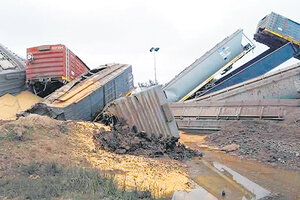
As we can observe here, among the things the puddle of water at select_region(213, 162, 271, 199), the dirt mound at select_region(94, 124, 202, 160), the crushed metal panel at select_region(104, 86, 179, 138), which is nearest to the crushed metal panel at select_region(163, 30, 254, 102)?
the crushed metal panel at select_region(104, 86, 179, 138)

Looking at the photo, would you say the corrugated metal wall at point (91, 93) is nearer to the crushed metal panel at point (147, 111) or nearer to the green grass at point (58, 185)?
the crushed metal panel at point (147, 111)

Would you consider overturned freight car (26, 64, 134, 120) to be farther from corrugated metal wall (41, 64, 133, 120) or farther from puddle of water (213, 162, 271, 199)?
puddle of water (213, 162, 271, 199)

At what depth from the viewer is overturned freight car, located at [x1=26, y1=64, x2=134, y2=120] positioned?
28.8 feet

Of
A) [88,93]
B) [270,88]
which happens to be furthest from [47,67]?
[270,88]

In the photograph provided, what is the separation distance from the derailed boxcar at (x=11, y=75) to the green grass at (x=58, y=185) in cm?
627

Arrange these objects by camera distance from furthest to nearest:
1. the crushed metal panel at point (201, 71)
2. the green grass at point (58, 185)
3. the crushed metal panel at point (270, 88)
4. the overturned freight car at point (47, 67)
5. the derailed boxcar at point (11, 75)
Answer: the crushed metal panel at point (201, 71)
the crushed metal panel at point (270, 88)
the overturned freight car at point (47, 67)
the derailed boxcar at point (11, 75)
the green grass at point (58, 185)

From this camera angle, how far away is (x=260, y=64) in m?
16.5

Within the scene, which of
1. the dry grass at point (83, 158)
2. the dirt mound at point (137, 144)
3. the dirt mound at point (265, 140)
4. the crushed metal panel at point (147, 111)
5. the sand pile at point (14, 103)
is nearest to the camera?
the dry grass at point (83, 158)

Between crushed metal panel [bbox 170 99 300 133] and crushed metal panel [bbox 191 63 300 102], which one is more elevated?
crushed metal panel [bbox 191 63 300 102]

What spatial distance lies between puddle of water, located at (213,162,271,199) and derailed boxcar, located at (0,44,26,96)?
6973 millimetres

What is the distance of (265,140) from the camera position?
33.6 feet

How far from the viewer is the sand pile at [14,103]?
381 inches

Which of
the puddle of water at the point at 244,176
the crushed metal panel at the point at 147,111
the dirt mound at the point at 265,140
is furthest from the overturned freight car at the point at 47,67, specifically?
the dirt mound at the point at 265,140

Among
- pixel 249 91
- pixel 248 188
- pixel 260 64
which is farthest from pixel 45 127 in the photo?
pixel 260 64
